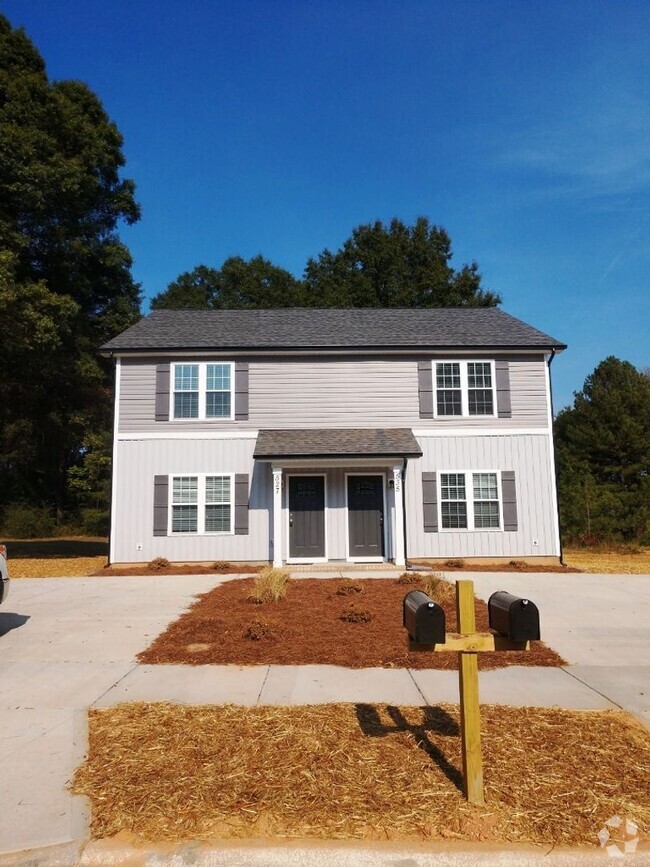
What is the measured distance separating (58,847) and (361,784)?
1.62 metres

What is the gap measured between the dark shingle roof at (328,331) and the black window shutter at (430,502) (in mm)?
3567

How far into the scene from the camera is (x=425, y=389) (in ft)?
50.8

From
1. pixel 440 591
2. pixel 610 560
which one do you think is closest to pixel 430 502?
pixel 440 591

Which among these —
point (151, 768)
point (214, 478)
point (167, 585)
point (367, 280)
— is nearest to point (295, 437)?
point (214, 478)

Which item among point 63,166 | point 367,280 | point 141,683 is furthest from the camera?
point 367,280

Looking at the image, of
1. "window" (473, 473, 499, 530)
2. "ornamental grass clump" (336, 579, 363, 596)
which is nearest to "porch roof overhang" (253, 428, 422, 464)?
"window" (473, 473, 499, 530)

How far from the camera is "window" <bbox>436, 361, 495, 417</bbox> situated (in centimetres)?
1545

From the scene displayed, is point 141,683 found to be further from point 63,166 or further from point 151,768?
point 63,166

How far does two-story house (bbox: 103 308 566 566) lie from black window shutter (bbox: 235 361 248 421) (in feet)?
0.12

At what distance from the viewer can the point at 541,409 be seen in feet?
50.8

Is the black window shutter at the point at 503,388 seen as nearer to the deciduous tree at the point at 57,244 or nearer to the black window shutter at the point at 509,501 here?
the black window shutter at the point at 509,501

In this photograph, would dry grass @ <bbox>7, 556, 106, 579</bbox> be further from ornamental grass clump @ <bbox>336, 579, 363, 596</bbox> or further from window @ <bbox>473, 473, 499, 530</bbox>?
window @ <bbox>473, 473, 499, 530</bbox>

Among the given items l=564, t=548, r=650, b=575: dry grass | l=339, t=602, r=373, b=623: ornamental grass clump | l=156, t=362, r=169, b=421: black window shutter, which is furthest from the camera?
l=156, t=362, r=169, b=421: black window shutter

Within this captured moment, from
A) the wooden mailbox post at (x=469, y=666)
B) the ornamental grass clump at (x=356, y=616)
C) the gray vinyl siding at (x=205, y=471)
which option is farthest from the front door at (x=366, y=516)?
the wooden mailbox post at (x=469, y=666)
